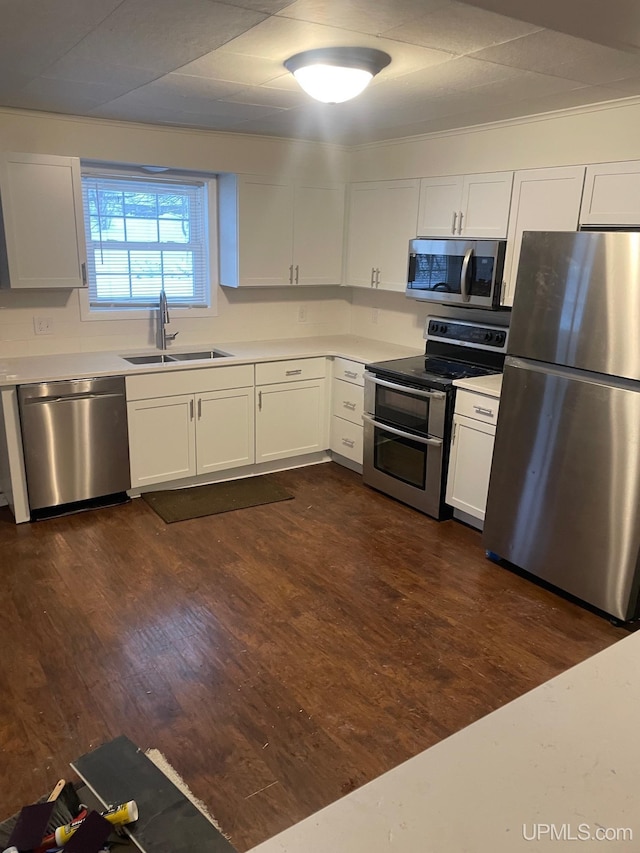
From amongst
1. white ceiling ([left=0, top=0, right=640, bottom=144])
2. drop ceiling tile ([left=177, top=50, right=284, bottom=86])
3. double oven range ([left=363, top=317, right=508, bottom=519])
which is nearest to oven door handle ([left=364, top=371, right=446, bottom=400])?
double oven range ([left=363, top=317, right=508, bottom=519])

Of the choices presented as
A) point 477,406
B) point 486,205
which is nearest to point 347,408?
point 477,406

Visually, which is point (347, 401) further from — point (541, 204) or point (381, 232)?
point (541, 204)

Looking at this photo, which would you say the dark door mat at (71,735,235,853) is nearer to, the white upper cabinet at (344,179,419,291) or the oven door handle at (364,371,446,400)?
the oven door handle at (364,371,446,400)

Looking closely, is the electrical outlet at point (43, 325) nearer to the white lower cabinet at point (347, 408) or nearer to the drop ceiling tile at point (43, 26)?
the drop ceiling tile at point (43, 26)

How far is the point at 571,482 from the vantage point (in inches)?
118

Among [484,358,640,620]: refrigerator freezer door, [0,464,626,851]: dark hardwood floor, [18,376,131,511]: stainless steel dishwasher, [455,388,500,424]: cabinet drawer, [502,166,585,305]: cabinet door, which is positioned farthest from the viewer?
[18,376,131,511]: stainless steel dishwasher

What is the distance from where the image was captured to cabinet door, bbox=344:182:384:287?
4.74m

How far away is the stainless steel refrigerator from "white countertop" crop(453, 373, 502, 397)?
274 mm

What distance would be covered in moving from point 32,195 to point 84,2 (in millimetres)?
1989

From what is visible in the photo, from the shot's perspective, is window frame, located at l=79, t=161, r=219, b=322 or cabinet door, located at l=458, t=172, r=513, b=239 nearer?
cabinet door, located at l=458, t=172, r=513, b=239

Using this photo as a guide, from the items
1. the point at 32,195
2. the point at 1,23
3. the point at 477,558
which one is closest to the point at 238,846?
the point at 477,558

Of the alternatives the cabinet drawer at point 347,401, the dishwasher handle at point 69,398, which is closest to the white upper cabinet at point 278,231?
the cabinet drawer at point 347,401

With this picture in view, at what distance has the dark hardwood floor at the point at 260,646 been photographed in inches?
85.2

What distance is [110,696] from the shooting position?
7.99 ft
